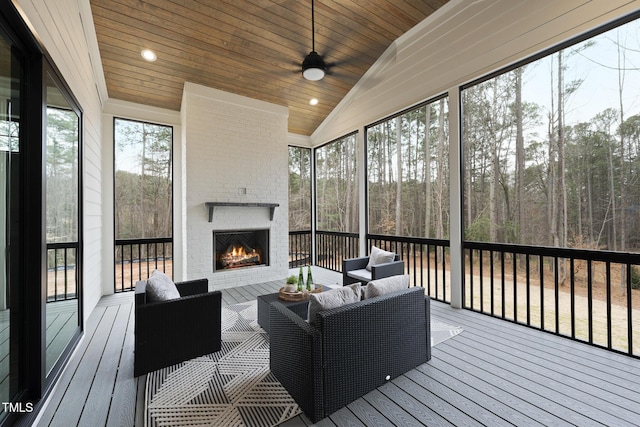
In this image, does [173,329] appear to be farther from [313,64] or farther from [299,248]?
[299,248]

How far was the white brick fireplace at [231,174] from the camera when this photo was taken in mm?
4527

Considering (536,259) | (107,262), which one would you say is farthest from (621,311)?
(107,262)

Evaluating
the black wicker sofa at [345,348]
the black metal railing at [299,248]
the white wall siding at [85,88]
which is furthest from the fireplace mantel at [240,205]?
the black wicker sofa at [345,348]

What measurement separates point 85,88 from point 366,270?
442 cm

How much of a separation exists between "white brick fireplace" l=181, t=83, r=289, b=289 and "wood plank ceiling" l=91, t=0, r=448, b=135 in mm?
377

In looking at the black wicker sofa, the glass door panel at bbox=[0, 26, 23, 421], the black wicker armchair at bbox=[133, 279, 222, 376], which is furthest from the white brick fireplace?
the black wicker sofa

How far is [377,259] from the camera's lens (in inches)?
163

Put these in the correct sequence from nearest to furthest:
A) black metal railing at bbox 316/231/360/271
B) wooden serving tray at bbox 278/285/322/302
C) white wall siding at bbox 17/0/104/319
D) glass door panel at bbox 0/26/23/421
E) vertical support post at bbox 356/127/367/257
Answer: glass door panel at bbox 0/26/23/421 → white wall siding at bbox 17/0/104/319 → wooden serving tray at bbox 278/285/322/302 → vertical support post at bbox 356/127/367/257 → black metal railing at bbox 316/231/360/271

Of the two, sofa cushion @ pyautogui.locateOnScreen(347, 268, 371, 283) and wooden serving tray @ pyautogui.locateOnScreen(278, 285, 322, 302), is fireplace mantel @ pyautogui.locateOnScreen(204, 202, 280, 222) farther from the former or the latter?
wooden serving tray @ pyautogui.locateOnScreen(278, 285, 322, 302)

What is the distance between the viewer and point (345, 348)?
1811 mm

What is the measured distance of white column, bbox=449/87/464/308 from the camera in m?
3.56

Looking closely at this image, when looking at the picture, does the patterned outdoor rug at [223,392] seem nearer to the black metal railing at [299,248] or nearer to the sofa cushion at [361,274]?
the sofa cushion at [361,274]

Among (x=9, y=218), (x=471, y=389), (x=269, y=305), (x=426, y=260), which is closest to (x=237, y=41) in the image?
(x=9, y=218)

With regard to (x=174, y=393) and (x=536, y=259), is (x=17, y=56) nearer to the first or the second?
(x=174, y=393)
